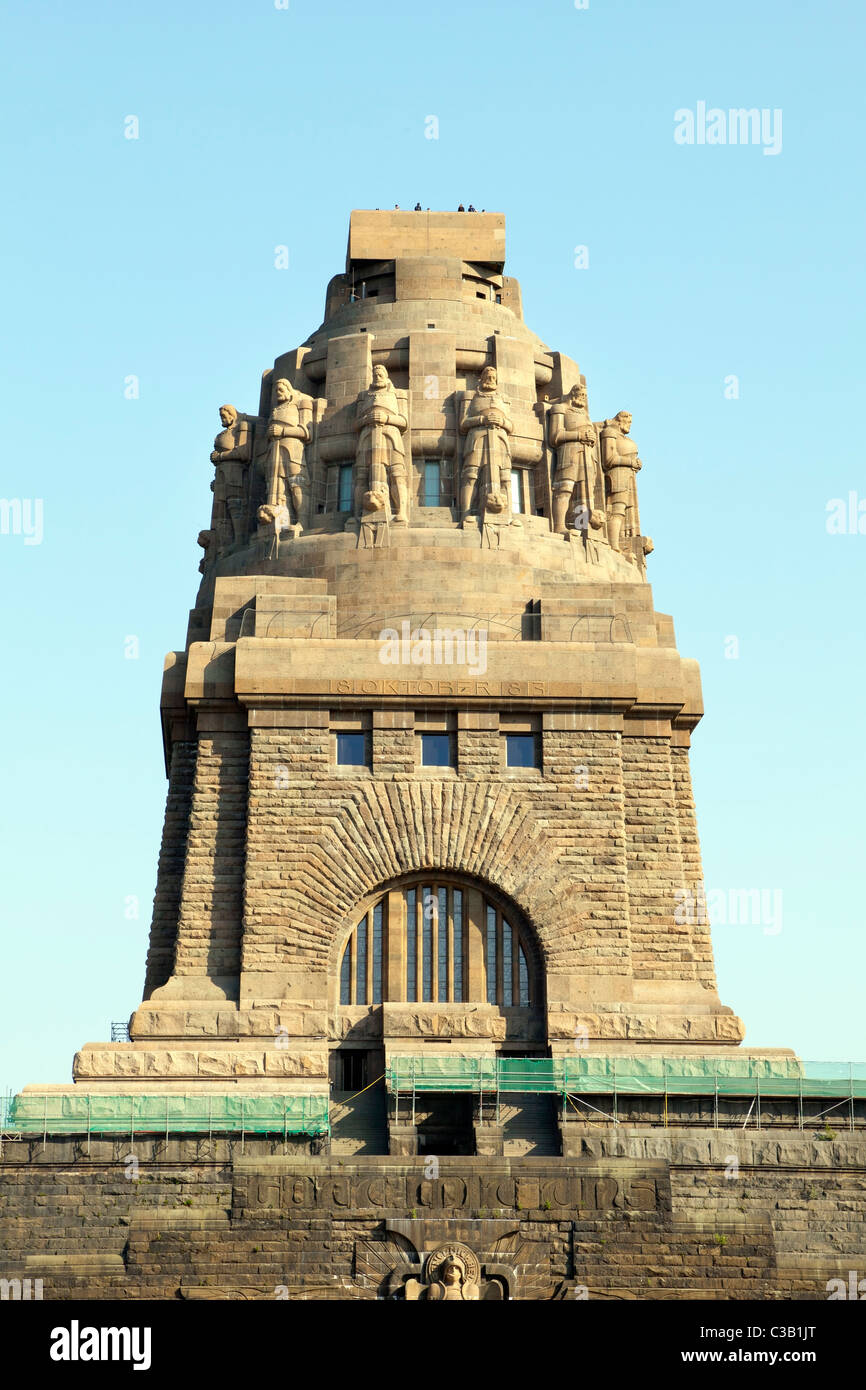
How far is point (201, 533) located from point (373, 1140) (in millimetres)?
17206

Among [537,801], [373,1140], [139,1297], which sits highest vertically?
[537,801]

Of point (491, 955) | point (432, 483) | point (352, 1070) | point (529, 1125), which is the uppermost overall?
point (432, 483)

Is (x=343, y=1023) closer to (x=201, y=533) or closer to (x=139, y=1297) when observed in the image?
(x=139, y=1297)

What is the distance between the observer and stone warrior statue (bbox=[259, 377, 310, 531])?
46.0 metres

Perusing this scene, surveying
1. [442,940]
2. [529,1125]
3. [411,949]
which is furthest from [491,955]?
[529,1125]

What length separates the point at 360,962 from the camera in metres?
40.8

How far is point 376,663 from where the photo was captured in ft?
138

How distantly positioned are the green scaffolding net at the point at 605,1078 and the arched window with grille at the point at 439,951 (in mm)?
4064

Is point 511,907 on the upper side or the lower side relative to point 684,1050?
upper

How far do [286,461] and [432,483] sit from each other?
3247 millimetres


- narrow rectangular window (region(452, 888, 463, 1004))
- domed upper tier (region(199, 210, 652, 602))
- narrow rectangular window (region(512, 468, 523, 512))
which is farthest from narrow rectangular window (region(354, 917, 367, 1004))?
narrow rectangular window (region(512, 468, 523, 512))

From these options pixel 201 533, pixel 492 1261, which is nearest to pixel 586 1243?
pixel 492 1261

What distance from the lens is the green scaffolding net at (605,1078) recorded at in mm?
36156

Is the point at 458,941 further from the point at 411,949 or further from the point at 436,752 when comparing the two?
the point at 436,752
